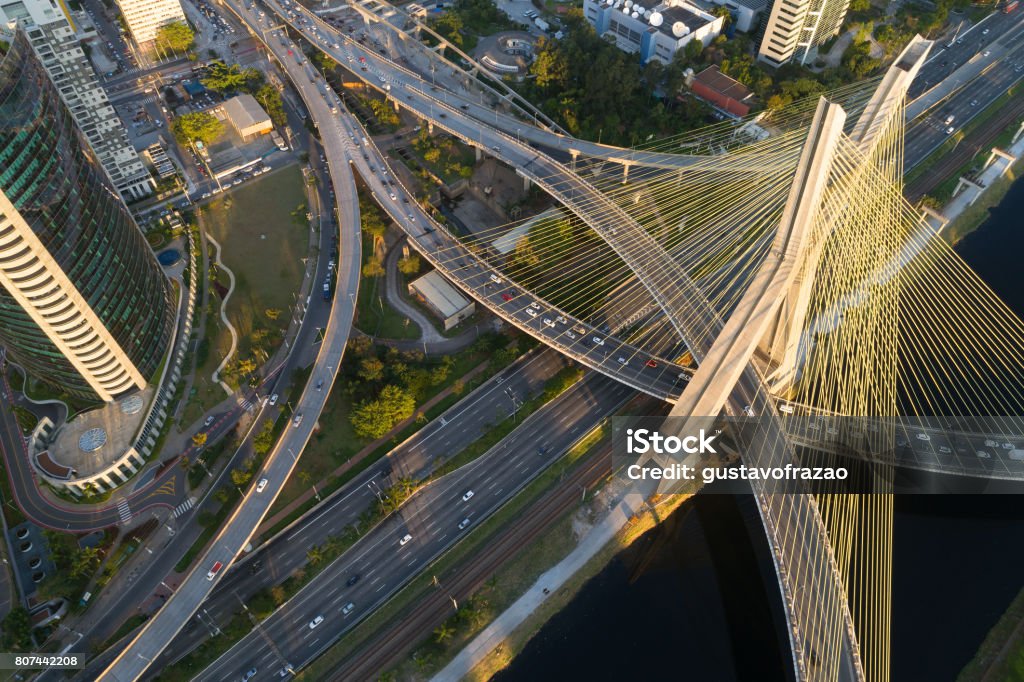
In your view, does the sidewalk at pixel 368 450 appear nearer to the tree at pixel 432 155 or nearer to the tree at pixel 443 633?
the tree at pixel 443 633

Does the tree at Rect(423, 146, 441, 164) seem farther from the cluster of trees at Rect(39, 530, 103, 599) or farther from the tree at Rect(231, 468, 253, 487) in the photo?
the cluster of trees at Rect(39, 530, 103, 599)

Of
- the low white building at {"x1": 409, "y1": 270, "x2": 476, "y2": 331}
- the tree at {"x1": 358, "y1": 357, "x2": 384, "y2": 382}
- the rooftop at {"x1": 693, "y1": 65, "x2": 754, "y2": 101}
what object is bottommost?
the tree at {"x1": 358, "y1": 357, "x2": 384, "y2": 382}

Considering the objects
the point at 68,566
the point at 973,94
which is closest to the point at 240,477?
the point at 68,566

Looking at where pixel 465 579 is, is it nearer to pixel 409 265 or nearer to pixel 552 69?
pixel 409 265

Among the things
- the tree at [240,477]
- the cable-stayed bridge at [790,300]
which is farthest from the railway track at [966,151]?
the tree at [240,477]

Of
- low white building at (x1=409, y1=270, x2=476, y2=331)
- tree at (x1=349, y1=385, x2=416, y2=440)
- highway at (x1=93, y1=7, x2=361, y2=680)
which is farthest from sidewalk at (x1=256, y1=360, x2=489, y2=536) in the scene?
low white building at (x1=409, y1=270, x2=476, y2=331)
